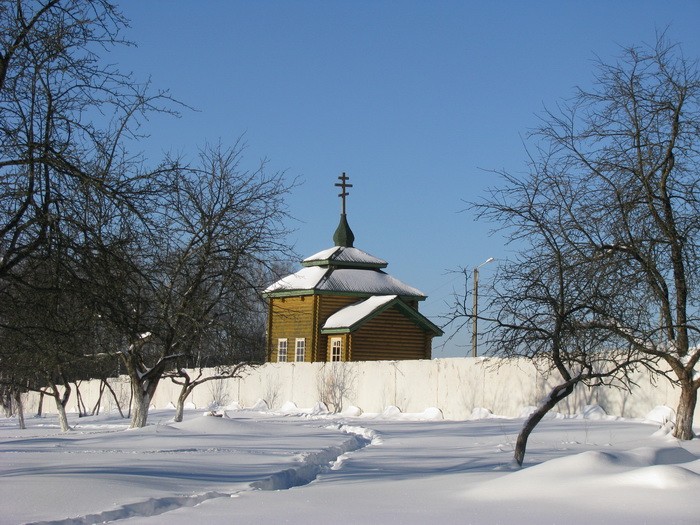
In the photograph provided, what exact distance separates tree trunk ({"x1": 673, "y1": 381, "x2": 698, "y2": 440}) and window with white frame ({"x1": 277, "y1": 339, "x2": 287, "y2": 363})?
91.9ft

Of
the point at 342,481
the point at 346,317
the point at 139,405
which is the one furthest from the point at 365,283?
the point at 342,481

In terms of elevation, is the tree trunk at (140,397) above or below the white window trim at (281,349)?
below

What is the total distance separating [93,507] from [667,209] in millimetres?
11350

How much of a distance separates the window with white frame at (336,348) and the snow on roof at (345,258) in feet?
14.4

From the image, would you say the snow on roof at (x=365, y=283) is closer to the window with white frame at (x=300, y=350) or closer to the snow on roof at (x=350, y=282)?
the snow on roof at (x=350, y=282)

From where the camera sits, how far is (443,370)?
30156 mm

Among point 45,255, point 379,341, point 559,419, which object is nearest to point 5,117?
point 45,255

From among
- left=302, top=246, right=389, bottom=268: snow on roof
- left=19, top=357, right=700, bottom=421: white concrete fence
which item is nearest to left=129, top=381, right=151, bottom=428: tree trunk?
left=19, top=357, right=700, bottom=421: white concrete fence

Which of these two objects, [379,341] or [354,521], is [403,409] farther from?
[354,521]

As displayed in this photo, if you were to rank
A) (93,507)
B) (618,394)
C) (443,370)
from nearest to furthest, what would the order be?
(93,507) → (618,394) → (443,370)

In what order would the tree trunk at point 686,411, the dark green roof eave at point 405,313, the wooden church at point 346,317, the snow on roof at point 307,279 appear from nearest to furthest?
the tree trunk at point 686,411 < the dark green roof eave at point 405,313 < the wooden church at point 346,317 < the snow on roof at point 307,279

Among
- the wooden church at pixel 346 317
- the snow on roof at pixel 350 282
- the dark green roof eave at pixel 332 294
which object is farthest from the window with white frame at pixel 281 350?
the snow on roof at pixel 350 282

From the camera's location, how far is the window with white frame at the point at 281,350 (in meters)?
43.3

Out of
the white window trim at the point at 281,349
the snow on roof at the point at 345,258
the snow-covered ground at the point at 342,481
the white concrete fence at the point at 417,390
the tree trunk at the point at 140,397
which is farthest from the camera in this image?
the snow on roof at the point at 345,258
